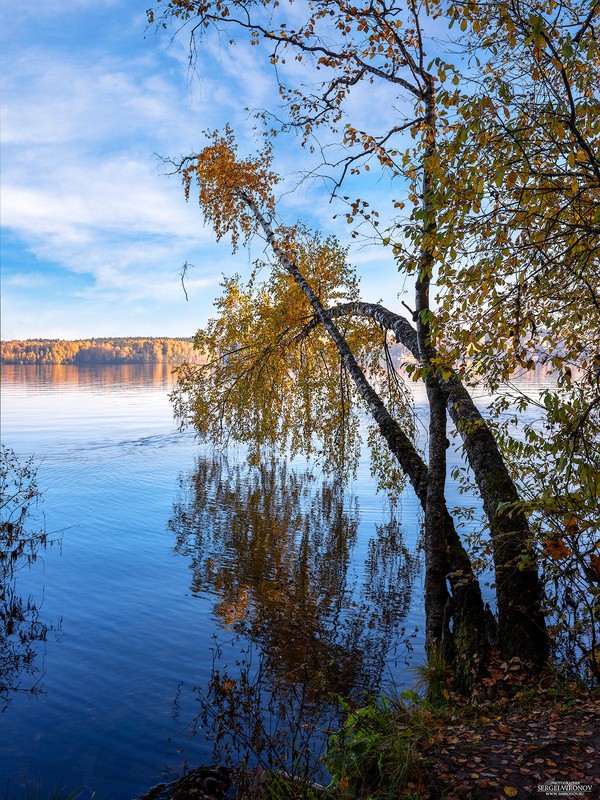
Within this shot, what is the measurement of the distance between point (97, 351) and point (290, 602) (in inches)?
7111

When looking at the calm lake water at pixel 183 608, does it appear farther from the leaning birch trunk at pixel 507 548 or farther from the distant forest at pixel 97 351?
the distant forest at pixel 97 351

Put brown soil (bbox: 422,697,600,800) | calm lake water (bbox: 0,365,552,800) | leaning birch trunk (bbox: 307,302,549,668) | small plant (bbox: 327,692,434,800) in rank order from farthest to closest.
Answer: calm lake water (bbox: 0,365,552,800)
leaning birch trunk (bbox: 307,302,549,668)
small plant (bbox: 327,692,434,800)
brown soil (bbox: 422,697,600,800)

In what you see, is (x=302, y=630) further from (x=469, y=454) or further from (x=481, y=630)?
(x=469, y=454)

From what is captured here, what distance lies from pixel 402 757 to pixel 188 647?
6.40 metres

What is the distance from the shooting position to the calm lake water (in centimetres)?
778

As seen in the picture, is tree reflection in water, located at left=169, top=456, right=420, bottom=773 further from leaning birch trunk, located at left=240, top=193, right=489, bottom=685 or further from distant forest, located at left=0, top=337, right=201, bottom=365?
distant forest, located at left=0, top=337, right=201, bottom=365

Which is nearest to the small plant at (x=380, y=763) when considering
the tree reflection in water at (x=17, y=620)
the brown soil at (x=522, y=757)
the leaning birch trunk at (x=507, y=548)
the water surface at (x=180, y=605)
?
the brown soil at (x=522, y=757)

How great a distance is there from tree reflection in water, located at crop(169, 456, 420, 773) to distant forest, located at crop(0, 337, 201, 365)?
14759 cm

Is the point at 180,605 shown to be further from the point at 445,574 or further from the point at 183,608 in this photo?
the point at 445,574

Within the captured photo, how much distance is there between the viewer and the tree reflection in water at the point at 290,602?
804 cm

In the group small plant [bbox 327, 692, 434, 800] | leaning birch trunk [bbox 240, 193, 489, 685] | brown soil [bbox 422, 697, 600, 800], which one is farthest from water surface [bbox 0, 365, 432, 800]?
brown soil [bbox 422, 697, 600, 800]

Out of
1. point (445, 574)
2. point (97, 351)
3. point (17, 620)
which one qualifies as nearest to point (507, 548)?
point (445, 574)

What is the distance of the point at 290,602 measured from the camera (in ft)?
40.9

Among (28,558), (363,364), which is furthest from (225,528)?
(363,364)
